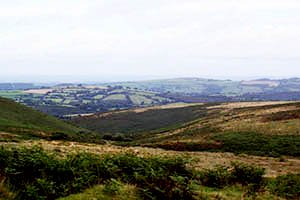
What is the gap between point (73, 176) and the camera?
13.3 meters

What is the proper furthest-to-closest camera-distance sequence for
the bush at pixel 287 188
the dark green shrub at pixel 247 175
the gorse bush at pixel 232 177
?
1. the dark green shrub at pixel 247 175
2. the gorse bush at pixel 232 177
3. the bush at pixel 287 188

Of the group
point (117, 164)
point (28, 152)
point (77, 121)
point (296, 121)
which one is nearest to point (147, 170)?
point (117, 164)

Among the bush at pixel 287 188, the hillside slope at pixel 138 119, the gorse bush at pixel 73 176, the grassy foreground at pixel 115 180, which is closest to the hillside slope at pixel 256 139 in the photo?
the bush at pixel 287 188

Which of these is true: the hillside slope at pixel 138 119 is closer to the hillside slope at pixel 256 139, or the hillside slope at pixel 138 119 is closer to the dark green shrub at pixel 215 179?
the hillside slope at pixel 256 139

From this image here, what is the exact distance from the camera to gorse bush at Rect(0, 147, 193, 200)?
11.5 m

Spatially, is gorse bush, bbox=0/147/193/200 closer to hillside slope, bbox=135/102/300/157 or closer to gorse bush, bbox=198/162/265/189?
gorse bush, bbox=198/162/265/189

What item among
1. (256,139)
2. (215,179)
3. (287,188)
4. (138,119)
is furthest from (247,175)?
(138,119)

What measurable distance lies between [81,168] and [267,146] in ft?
103

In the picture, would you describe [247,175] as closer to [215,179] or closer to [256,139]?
[215,179]

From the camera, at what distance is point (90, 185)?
12570 mm

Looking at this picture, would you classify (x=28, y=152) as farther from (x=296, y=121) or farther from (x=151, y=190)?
(x=296, y=121)

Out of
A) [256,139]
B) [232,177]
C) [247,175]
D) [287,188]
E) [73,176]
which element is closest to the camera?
[73,176]

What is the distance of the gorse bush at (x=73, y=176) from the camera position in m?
11.5

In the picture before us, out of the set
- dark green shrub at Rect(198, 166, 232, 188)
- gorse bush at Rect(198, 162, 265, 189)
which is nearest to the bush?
gorse bush at Rect(198, 162, 265, 189)
